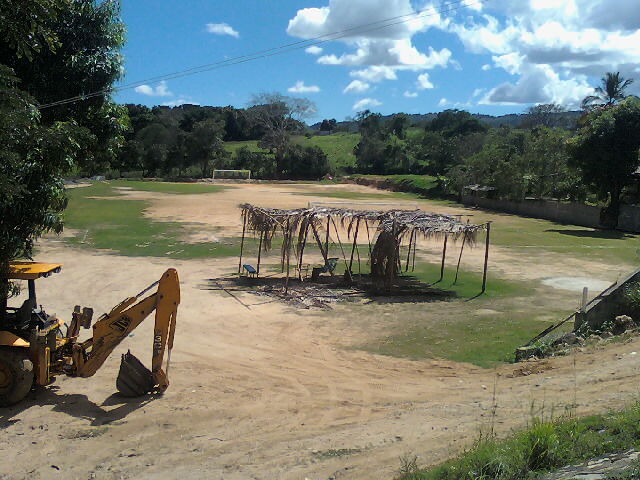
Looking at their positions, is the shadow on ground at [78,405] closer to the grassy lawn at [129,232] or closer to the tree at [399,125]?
the grassy lawn at [129,232]

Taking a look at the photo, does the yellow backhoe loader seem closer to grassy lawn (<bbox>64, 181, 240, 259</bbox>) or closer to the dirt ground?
the dirt ground

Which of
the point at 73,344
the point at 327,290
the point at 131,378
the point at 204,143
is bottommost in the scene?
the point at 327,290

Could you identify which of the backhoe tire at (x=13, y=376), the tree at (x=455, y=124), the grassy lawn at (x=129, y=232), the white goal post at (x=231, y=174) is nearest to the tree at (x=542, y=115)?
the tree at (x=455, y=124)

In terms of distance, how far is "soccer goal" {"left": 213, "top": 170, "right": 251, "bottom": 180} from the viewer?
258ft

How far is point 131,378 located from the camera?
355 inches

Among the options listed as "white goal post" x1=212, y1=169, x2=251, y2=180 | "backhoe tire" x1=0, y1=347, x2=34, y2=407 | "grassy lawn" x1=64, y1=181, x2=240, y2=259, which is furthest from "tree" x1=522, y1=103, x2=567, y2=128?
"backhoe tire" x1=0, y1=347, x2=34, y2=407

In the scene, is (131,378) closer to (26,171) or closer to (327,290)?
(26,171)

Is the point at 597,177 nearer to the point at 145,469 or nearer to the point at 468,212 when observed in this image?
the point at 468,212

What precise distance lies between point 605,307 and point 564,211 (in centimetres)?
3145

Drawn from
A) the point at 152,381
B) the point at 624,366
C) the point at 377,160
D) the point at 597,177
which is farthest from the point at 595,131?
the point at 377,160

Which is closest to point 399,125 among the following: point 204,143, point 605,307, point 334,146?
point 334,146

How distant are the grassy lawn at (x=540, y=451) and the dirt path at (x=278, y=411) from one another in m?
1.00

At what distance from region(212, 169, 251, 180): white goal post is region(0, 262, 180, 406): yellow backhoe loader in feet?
230

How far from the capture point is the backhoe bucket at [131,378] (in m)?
9.02
